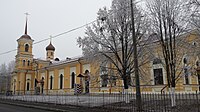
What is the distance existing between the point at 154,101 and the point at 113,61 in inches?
196

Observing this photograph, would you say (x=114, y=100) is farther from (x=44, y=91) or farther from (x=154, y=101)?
(x=44, y=91)

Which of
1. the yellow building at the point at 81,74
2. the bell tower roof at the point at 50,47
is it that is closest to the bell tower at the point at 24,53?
the yellow building at the point at 81,74

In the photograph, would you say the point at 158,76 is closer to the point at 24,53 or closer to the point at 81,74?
the point at 81,74

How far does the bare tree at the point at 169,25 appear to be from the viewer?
15.1m

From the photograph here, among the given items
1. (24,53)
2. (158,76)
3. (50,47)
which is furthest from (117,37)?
(50,47)

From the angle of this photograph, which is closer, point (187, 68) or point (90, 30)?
point (187, 68)

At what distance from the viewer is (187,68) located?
1683cm

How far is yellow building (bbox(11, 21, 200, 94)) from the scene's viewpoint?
17422mm

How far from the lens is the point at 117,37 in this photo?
17703mm

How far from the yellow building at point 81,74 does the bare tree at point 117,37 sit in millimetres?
1630

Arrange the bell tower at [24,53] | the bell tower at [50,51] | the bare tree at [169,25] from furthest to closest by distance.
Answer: the bell tower at [50,51], the bell tower at [24,53], the bare tree at [169,25]

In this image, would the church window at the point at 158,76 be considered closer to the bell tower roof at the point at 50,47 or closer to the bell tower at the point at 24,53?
the bell tower at the point at 24,53

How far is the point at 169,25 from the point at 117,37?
4331mm

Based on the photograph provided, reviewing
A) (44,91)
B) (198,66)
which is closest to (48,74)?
(44,91)
